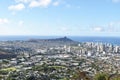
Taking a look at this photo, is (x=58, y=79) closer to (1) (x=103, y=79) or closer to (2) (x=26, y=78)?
(2) (x=26, y=78)

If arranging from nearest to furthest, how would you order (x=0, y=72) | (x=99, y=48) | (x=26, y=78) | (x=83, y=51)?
(x=26, y=78)
(x=0, y=72)
(x=83, y=51)
(x=99, y=48)

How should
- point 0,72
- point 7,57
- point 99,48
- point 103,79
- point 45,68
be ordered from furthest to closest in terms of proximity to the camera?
point 99,48 → point 7,57 → point 45,68 → point 0,72 → point 103,79

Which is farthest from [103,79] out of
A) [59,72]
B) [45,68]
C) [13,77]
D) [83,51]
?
[83,51]

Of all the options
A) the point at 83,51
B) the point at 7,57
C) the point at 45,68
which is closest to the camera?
the point at 45,68

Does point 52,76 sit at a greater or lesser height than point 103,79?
lesser

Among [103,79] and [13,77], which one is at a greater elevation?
[103,79]

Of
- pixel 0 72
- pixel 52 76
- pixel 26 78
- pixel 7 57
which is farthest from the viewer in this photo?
pixel 7 57

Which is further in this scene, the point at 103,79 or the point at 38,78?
the point at 38,78

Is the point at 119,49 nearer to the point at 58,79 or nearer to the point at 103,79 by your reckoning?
the point at 58,79

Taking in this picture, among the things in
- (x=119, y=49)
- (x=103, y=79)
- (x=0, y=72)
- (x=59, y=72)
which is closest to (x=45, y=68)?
(x=59, y=72)
